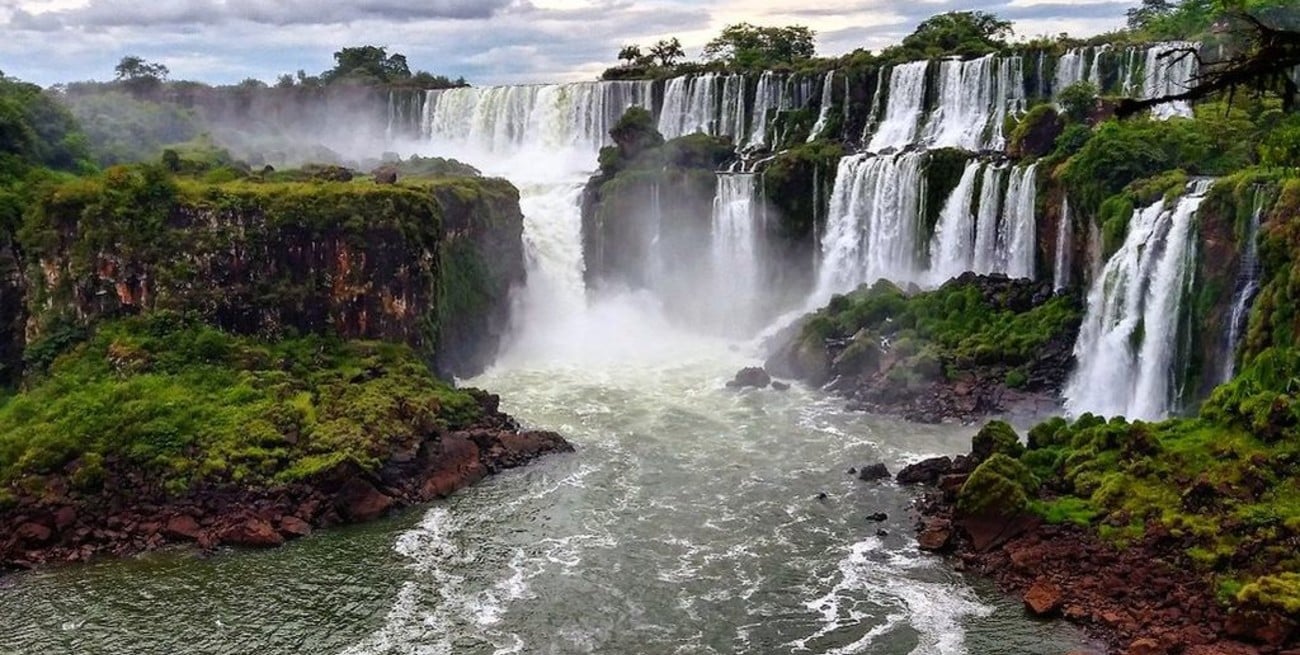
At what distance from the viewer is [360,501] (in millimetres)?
27000

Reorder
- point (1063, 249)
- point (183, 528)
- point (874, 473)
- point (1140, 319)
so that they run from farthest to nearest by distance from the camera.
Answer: point (1063, 249) < point (1140, 319) < point (874, 473) < point (183, 528)

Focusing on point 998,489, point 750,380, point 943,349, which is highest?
point 943,349

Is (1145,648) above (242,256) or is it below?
below

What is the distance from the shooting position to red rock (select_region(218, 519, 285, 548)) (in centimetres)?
2527

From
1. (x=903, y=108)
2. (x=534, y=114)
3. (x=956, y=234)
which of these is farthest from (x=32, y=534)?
(x=534, y=114)

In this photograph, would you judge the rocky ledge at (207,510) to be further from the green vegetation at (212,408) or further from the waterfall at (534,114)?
the waterfall at (534,114)

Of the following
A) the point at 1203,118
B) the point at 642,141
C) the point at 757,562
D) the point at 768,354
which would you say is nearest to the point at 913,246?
the point at 768,354

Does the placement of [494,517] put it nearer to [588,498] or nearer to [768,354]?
[588,498]

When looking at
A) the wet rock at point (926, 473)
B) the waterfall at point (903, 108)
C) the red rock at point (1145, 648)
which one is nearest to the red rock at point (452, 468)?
the wet rock at point (926, 473)

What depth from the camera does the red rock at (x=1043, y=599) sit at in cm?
2069

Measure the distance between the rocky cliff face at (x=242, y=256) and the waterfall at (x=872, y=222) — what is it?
1680 centimetres

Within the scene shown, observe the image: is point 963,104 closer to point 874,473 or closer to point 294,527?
point 874,473

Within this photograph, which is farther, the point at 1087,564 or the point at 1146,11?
the point at 1146,11

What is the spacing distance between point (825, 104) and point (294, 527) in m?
37.9
